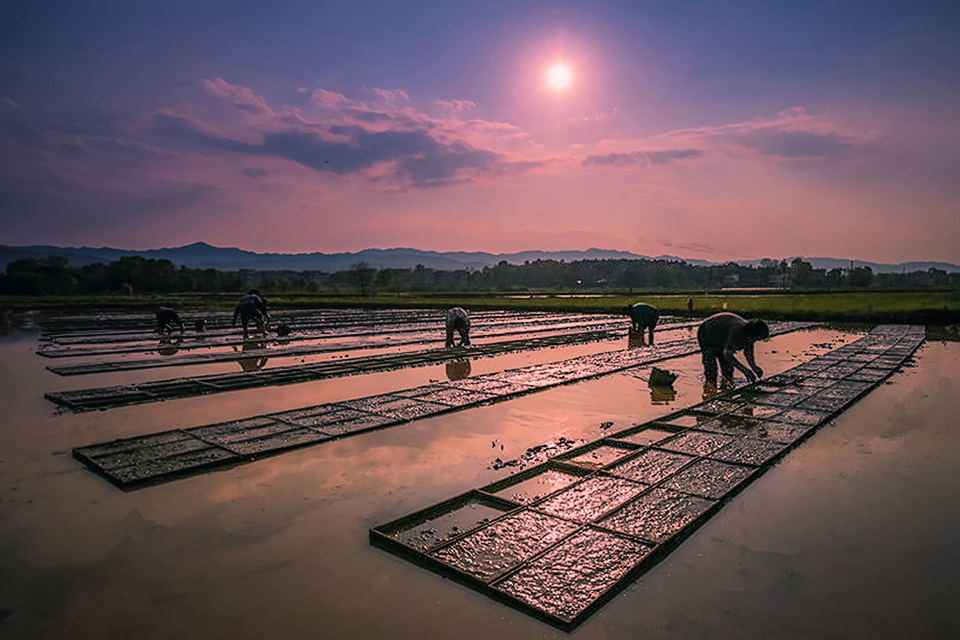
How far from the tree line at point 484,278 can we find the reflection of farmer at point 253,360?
69.2 metres

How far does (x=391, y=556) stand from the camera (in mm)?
5191

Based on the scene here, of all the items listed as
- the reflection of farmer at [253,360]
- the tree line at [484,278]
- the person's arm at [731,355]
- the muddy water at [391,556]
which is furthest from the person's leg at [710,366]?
the tree line at [484,278]

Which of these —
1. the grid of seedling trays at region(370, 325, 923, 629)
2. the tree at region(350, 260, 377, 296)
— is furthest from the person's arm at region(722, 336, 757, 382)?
the tree at region(350, 260, 377, 296)

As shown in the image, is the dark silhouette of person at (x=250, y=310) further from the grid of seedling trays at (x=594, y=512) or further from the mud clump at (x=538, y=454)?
the grid of seedling trays at (x=594, y=512)

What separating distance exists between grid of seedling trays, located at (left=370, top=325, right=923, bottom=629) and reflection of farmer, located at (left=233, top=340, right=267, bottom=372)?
11.1 m

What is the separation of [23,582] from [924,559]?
7713mm

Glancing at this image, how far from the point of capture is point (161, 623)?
4230 millimetres

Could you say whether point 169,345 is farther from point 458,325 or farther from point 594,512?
point 594,512

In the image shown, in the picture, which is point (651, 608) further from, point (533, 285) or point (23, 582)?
point (533, 285)

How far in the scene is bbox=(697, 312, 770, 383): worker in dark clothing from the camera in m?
12.2

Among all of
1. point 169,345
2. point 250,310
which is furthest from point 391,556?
point 250,310

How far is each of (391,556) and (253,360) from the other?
44.8ft

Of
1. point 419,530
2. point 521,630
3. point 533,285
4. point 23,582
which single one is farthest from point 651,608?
point 533,285

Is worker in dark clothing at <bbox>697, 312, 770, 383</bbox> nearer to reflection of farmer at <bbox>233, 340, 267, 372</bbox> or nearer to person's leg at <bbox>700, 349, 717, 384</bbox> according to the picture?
person's leg at <bbox>700, 349, 717, 384</bbox>
